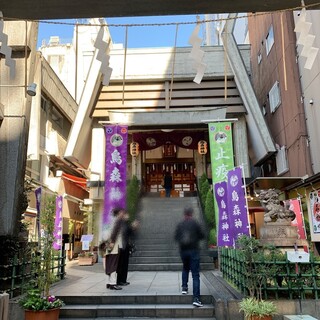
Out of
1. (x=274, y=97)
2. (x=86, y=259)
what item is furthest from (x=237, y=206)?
(x=274, y=97)

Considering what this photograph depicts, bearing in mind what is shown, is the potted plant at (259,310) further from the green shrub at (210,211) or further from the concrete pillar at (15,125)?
the green shrub at (210,211)

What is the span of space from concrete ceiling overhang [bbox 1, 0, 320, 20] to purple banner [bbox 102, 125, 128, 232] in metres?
8.64

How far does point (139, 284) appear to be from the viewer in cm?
880

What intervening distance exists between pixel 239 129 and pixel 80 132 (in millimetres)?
8602

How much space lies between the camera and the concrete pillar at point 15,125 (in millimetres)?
7586

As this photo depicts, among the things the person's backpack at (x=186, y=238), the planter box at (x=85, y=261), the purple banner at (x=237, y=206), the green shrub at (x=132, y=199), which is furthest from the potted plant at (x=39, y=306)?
the green shrub at (x=132, y=199)

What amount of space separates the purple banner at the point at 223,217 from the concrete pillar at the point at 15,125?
5.96 meters

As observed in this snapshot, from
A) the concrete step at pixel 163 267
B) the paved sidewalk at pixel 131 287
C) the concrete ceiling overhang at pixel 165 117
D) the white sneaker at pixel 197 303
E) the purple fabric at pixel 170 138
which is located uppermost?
the concrete ceiling overhang at pixel 165 117

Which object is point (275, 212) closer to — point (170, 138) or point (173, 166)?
point (170, 138)

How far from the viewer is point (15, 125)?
320 inches

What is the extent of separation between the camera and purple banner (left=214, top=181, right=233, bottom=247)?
10.3 meters

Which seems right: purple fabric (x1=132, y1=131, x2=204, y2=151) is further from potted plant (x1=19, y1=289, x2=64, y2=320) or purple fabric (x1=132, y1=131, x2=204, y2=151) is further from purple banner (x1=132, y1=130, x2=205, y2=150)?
potted plant (x1=19, y1=289, x2=64, y2=320)

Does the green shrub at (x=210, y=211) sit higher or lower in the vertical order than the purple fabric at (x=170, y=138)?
lower

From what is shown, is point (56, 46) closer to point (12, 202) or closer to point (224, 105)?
point (224, 105)
